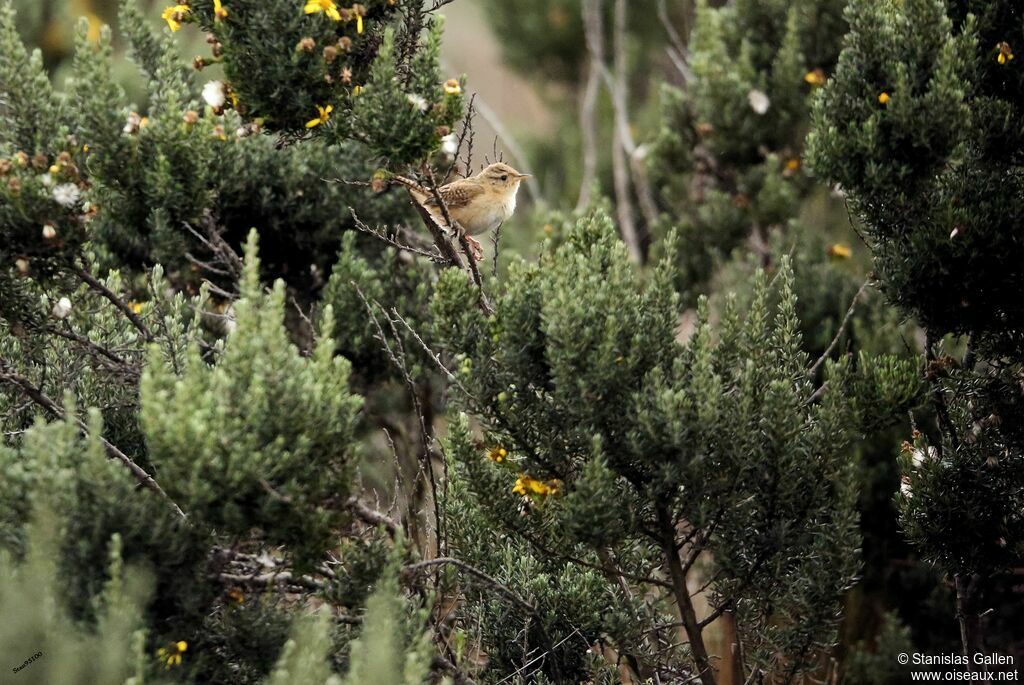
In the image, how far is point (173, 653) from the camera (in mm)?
3984

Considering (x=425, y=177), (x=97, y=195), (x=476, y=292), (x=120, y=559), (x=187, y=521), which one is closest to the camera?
(x=120, y=559)

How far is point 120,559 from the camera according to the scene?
3602 millimetres

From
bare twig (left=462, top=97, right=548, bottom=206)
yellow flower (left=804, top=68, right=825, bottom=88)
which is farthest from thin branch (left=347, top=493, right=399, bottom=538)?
yellow flower (left=804, top=68, right=825, bottom=88)

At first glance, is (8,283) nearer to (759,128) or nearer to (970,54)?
(970,54)

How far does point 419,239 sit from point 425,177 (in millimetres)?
2570

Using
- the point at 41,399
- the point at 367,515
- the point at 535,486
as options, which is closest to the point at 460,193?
the point at 535,486

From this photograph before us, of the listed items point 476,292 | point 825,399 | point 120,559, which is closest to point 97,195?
point 476,292

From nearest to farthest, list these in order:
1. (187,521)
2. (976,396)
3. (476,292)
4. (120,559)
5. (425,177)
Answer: (120,559) → (187,521) → (476,292) → (425,177) → (976,396)

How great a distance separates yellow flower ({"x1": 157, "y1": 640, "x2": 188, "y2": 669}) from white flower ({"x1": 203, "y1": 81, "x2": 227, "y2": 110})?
240 cm

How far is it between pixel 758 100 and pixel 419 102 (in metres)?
4.75

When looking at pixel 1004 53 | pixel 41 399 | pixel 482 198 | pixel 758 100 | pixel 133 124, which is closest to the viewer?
pixel 41 399

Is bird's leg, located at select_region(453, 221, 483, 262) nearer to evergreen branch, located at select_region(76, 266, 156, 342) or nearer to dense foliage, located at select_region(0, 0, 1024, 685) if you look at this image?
dense foliage, located at select_region(0, 0, 1024, 685)

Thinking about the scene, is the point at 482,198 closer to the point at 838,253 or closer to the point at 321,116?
the point at 321,116

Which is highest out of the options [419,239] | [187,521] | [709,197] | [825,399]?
[709,197]
